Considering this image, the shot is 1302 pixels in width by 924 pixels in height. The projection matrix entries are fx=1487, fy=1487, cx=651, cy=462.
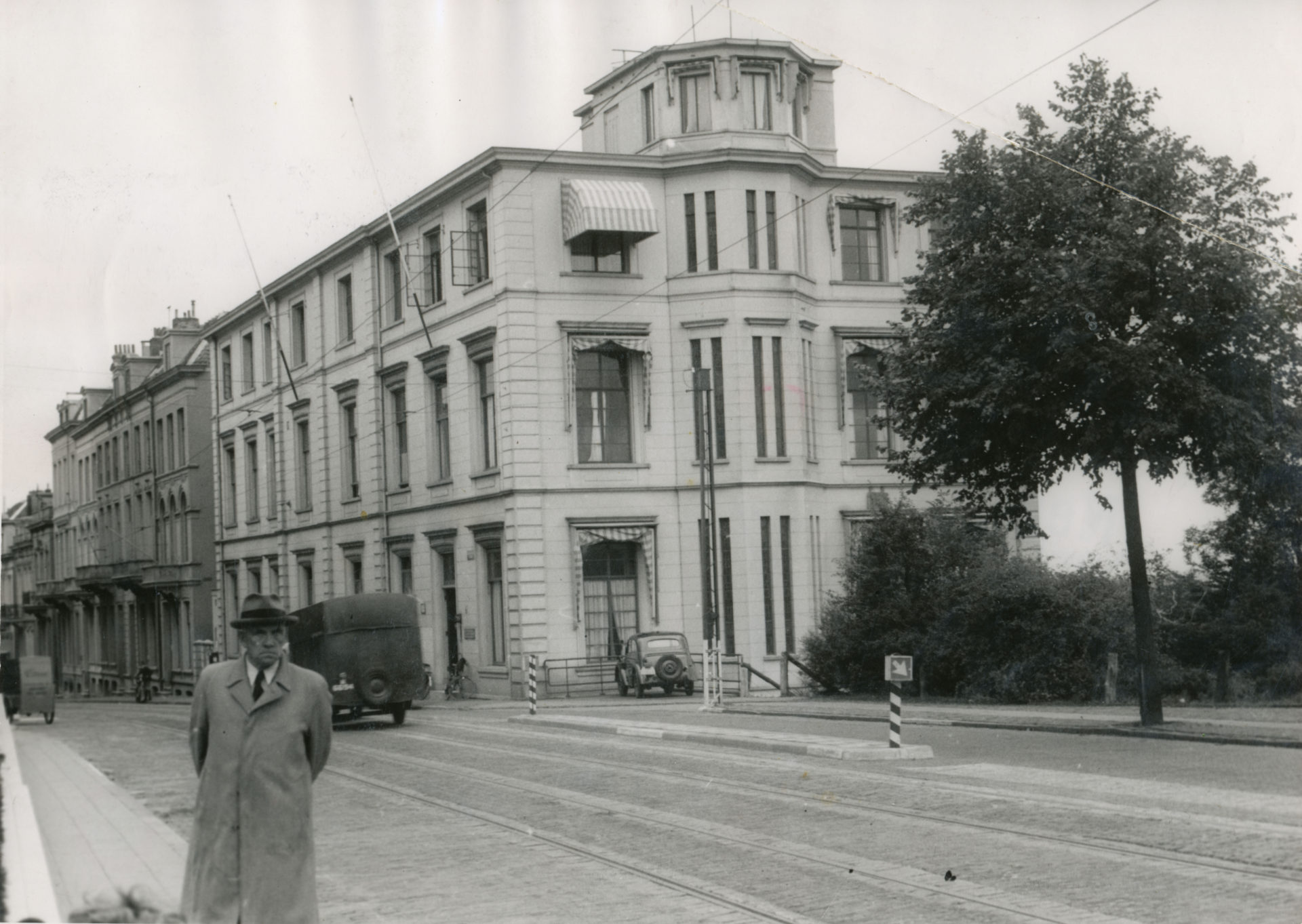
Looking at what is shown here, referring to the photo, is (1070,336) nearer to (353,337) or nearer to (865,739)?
(865,739)

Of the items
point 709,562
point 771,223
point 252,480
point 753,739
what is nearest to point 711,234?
point 771,223

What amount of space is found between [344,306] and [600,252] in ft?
37.2

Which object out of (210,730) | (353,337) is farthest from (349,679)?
(210,730)

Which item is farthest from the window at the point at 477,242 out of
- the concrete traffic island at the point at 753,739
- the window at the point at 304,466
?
the concrete traffic island at the point at 753,739

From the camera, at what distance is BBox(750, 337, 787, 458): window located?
36.3 metres

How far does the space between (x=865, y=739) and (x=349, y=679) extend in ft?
38.5

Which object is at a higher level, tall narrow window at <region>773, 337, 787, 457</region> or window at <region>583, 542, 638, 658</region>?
tall narrow window at <region>773, 337, 787, 457</region>

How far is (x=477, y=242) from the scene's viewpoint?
37.5m

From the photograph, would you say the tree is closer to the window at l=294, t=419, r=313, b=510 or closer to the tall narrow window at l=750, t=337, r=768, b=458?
the tall narrow window at l=750, t=337, r=768, b=458

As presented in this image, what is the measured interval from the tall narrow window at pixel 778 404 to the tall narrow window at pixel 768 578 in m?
1.87

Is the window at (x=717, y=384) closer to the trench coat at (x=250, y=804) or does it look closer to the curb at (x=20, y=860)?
the curb at (x=20, y=860)

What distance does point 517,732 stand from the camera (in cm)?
2445

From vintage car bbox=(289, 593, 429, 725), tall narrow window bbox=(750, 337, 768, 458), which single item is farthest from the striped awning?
vintage car bbox=(289, 593, 429, 725)

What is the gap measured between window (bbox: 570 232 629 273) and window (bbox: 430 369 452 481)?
548 centimetres
